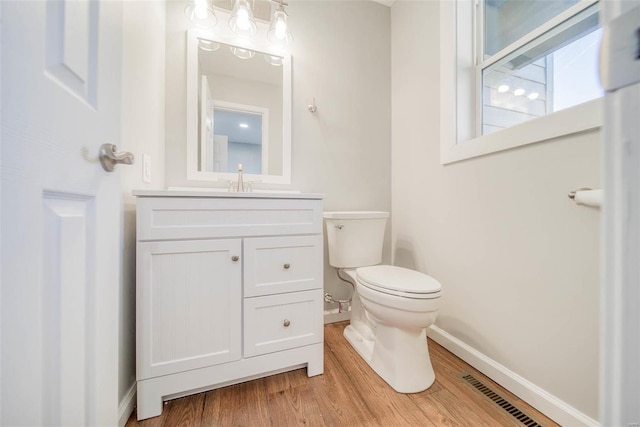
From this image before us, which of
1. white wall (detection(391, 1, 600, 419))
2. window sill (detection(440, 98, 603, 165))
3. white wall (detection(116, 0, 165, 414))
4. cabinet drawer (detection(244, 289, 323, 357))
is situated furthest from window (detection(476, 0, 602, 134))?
white wall (detection(116, 0, 165, 414))

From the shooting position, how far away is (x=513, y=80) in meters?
1.29

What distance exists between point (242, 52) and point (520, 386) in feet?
7.49

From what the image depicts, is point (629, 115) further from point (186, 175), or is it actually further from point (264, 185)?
point (186, 175)

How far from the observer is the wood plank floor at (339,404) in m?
0.94

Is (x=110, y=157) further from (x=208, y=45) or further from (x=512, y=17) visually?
(x=512, y=17)

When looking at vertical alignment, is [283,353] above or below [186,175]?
below

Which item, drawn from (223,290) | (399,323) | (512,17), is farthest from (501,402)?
(512,17)

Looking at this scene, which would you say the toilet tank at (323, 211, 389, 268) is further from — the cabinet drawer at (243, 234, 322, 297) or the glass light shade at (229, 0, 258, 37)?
the glass light shade at (229, 0, 258, 37)

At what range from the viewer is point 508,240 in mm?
1120

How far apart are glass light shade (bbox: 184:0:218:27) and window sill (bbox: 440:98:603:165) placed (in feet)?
5.10

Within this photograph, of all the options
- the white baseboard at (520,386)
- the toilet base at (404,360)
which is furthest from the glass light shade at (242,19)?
the white baseboard at (520,386)

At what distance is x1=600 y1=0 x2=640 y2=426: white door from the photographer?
242 mm

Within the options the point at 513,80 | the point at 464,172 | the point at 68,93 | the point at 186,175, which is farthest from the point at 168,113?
the point at 513,80

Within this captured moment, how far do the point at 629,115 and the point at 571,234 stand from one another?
927 millimetres
